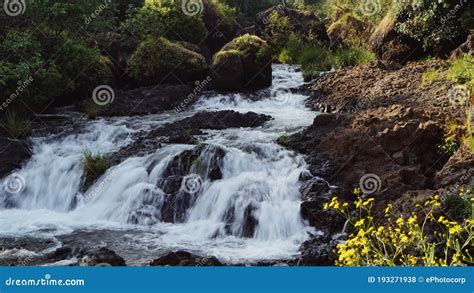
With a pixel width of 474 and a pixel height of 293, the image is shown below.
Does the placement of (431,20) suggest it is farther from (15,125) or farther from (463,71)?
(15,125)

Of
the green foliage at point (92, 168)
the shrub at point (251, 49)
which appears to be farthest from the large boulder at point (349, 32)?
the green foliage at point (92, 168)

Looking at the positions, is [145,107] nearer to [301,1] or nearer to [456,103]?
[456,103]

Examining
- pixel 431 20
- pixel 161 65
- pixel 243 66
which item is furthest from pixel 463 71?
pixel 161 65

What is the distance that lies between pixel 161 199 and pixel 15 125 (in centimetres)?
492

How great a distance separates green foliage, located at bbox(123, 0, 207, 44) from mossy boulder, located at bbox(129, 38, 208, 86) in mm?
1298

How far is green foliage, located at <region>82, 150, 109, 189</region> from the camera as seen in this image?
1115 centimetres

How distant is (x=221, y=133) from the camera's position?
12578 mm

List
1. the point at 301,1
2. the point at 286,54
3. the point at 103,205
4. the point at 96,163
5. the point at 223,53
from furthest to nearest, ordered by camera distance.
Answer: the point at 301,1, the point at 286,54, the point at 223,53, the point at 96,163, the point at 103,205

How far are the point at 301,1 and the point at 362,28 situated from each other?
1271 cm

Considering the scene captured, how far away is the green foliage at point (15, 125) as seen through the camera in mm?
12797

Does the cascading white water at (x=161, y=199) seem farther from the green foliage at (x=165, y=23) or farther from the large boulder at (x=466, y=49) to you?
the green foliage at (x=165, y=23)

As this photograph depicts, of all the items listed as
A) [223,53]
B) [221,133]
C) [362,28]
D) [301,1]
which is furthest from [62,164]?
[301,1]

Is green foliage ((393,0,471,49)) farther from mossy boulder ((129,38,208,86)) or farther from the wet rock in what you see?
the wet rock

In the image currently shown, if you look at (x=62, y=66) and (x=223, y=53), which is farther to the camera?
(x=223, y=53)
